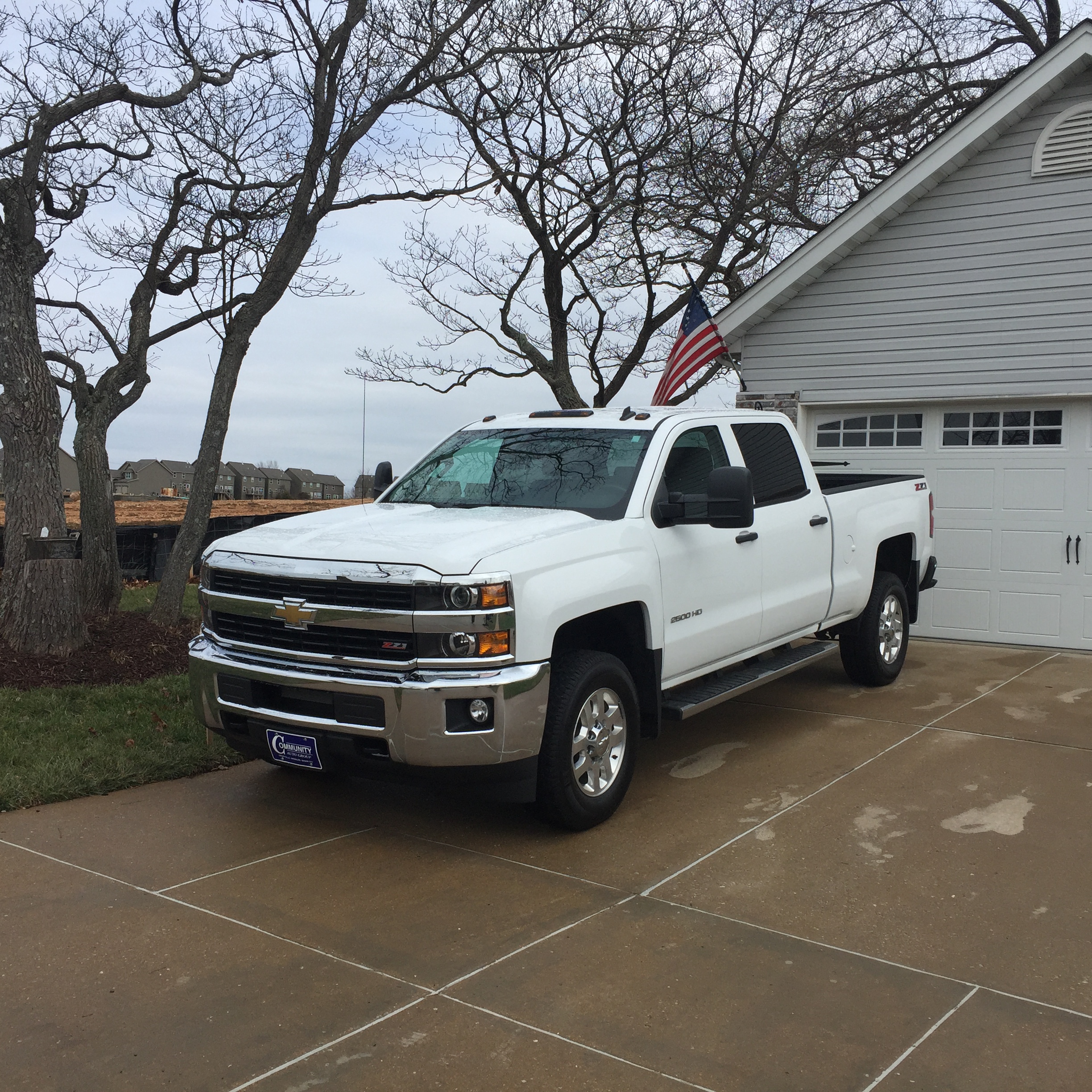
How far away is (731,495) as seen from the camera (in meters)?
5.54

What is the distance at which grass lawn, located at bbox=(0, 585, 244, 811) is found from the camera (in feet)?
19.4

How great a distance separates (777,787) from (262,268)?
1074 centimetres

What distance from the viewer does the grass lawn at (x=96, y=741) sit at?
5.91 meters

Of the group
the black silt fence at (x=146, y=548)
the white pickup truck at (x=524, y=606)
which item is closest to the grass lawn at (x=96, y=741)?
the white pickup truck at (x=524, y=606)

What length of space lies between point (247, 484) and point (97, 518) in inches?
1093

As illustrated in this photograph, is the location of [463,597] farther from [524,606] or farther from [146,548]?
[146,548]

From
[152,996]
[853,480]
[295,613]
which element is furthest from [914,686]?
[152,996]

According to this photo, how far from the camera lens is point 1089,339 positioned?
31.9ft

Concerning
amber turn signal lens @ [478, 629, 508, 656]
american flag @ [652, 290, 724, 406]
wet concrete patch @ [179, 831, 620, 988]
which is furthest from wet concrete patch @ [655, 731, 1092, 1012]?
american flag @ [652, 290, 724, 406]

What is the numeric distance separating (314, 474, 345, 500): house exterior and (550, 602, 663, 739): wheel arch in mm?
36300

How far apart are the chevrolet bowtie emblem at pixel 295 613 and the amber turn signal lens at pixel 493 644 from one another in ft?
2.54

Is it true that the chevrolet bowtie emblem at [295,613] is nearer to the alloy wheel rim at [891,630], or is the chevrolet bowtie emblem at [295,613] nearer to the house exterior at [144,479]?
the alloy wheel rim at [891,630]

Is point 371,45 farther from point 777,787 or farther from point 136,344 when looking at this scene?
point 777,787

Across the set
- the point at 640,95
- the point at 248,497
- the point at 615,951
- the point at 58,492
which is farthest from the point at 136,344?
the point at 248,497
